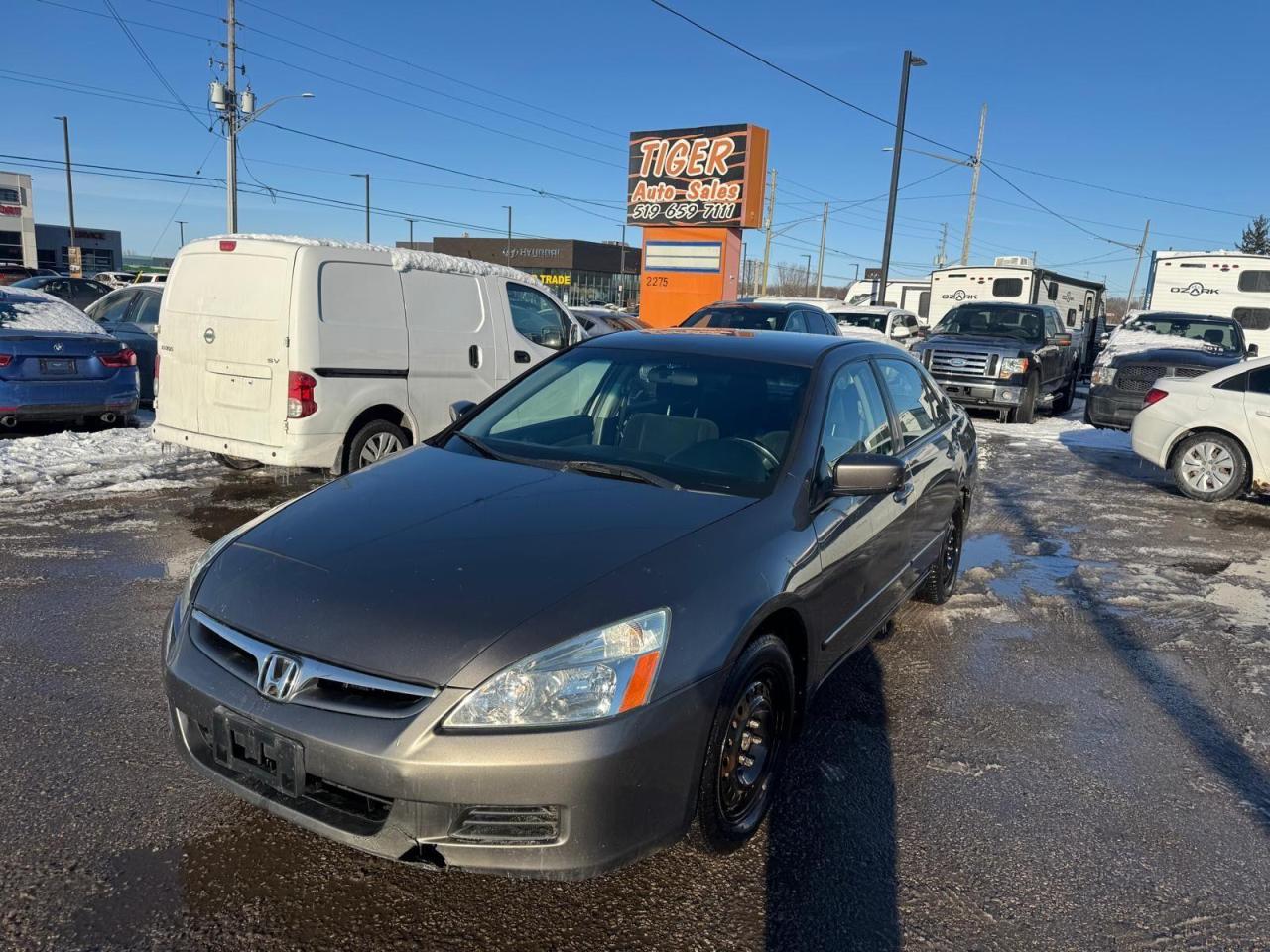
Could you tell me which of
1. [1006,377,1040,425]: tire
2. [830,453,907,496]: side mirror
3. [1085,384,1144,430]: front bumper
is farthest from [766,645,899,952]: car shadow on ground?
[1006,377,1040,425]: tire

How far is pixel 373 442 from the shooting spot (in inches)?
287

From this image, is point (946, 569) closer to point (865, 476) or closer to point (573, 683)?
point (865, 476)

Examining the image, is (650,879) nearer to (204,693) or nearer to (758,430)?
(204,693)

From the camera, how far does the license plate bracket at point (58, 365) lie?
8.45 m

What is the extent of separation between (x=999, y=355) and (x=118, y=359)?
39.0ft

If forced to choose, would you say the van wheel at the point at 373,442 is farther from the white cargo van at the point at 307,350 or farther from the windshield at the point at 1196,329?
the windshield at the point at 1196,329

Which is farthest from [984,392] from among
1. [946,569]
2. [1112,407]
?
[946,569]

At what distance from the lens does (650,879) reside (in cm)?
278

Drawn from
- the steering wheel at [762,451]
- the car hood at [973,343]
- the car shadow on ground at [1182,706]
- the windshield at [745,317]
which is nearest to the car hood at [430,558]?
the steering wheel at [762,451]

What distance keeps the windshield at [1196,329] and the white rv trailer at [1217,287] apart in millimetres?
5017

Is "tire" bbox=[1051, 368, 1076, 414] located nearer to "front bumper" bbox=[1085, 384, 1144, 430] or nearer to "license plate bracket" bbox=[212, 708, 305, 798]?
"front bumper" bbox=[1085, 384, 1144, 430]

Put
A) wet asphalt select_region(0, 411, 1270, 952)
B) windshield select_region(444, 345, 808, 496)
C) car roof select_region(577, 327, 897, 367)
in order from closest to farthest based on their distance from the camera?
wet asphalt select_region(0, 411, 1270, 952), windshield select_region(444, 345, 808, 496), car roof select_region(577, 327, 897, 367)

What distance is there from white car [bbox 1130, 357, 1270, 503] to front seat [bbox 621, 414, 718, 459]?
7370mm

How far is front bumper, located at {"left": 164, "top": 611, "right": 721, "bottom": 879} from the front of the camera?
2225 mm
